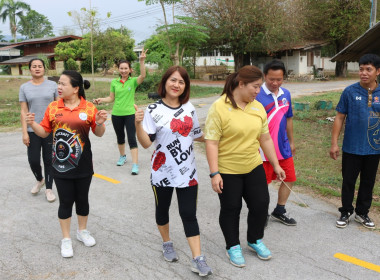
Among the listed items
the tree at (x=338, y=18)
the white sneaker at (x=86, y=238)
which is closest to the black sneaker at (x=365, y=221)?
the white sneaker at (x=86, y=238)

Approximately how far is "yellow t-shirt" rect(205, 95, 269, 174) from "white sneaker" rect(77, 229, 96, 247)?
1.57 metres

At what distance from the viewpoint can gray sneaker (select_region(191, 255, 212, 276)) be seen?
9.78 ft

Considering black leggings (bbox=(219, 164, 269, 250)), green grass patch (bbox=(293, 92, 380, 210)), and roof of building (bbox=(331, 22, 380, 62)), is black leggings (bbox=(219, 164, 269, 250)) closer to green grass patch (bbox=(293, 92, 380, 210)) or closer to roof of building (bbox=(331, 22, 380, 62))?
green grass patch (bbox=(293, 92, 380, 210))

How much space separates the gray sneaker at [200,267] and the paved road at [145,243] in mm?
75

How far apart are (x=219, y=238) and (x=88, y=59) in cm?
4528

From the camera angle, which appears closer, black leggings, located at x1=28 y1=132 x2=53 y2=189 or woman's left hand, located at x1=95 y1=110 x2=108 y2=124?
woman's left hand, located at x1=95 y1=110 x2=108 y2=124

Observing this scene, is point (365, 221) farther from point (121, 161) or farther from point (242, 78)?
point (121, 161)

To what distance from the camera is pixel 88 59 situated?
4553 cm

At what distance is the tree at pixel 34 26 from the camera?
78.1m

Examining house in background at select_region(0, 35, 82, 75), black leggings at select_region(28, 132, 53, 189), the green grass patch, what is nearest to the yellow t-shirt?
the green grass patch

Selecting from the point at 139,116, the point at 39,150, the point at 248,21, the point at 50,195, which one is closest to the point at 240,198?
the point at 139,116

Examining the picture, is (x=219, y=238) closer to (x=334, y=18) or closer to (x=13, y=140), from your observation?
(x=13, y=140)

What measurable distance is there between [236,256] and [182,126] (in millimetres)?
1297

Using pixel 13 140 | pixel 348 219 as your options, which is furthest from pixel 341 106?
pixel 13 140
